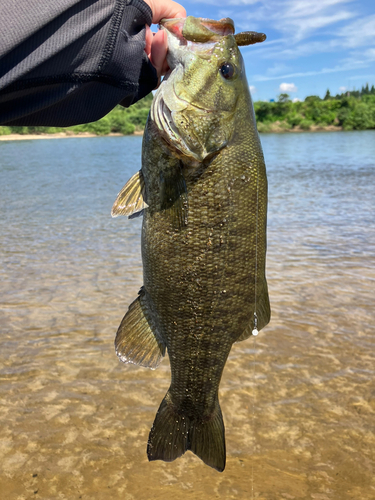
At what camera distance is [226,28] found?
8.07ft

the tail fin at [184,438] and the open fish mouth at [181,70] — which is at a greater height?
the open fish mouth at [181,70]

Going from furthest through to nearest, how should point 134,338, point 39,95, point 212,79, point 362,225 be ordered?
point 362,225
point 134,338
point 212,79
point 39,95

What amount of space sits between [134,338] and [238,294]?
0.75 metres

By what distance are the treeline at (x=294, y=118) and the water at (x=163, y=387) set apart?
77.5m

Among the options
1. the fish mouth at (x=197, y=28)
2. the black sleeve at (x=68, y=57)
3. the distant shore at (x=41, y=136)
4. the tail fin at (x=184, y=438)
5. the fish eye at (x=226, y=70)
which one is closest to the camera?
the black sleeve at (x=68, y=57)

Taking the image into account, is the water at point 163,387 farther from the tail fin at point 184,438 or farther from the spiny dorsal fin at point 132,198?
the spiny dorsal fin at point 132,198

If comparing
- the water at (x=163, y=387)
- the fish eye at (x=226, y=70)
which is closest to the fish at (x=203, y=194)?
the fish eye at (x=226, y=70)

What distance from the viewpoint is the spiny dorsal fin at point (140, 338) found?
2797mm

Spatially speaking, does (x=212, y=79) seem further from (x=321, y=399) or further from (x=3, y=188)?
(x=3, y=188)

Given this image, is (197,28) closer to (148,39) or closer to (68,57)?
(148,39)

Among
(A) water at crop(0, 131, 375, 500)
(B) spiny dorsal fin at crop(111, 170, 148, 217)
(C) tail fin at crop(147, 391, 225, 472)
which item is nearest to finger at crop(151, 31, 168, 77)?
(B) spiny dorsal fin at crop(111, 170, 148, 217)

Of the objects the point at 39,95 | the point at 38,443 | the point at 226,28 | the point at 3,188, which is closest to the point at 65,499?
the point at 38,443

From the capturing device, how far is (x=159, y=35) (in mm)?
2428

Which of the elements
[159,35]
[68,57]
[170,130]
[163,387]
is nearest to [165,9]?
[159,35]
